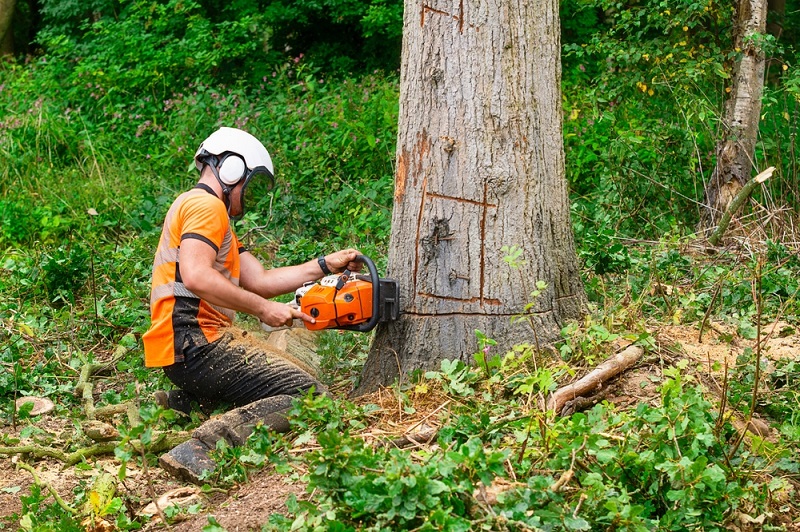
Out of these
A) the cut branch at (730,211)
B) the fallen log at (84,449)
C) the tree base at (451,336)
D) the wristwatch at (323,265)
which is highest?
the cut branch at (730,211)

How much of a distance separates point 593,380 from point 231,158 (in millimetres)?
2039

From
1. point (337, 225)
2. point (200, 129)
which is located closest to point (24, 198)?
point (200, 129)

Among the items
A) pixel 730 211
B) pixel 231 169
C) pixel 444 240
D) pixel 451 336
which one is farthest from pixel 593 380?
pixel 730 211

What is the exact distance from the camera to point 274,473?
4.00 meters

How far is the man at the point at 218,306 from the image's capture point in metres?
4.41

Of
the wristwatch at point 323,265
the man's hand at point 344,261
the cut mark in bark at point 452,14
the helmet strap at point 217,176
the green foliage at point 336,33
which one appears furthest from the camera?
the green foliage at point 336,33

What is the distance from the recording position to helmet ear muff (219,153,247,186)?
4586 mm

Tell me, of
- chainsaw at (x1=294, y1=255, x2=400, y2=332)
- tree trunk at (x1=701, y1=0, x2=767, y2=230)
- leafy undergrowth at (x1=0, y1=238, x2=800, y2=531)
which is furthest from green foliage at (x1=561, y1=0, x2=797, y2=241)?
chainsaw at (x1=294, y1=255, x2=400, y2=332)

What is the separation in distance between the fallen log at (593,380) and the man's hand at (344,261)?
128 centimetres

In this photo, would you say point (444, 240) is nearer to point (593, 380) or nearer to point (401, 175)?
point (401, 175)

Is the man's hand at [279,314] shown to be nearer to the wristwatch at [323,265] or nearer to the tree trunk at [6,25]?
the wristwatch at [323,265]

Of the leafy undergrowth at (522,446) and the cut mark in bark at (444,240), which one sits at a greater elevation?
the cut mark in bark at (444,240)

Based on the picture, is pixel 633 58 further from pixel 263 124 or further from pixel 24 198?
pixel 24 198

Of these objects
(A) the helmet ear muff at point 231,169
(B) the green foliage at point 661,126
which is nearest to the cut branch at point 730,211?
(B) the green foliage at point 661,126
